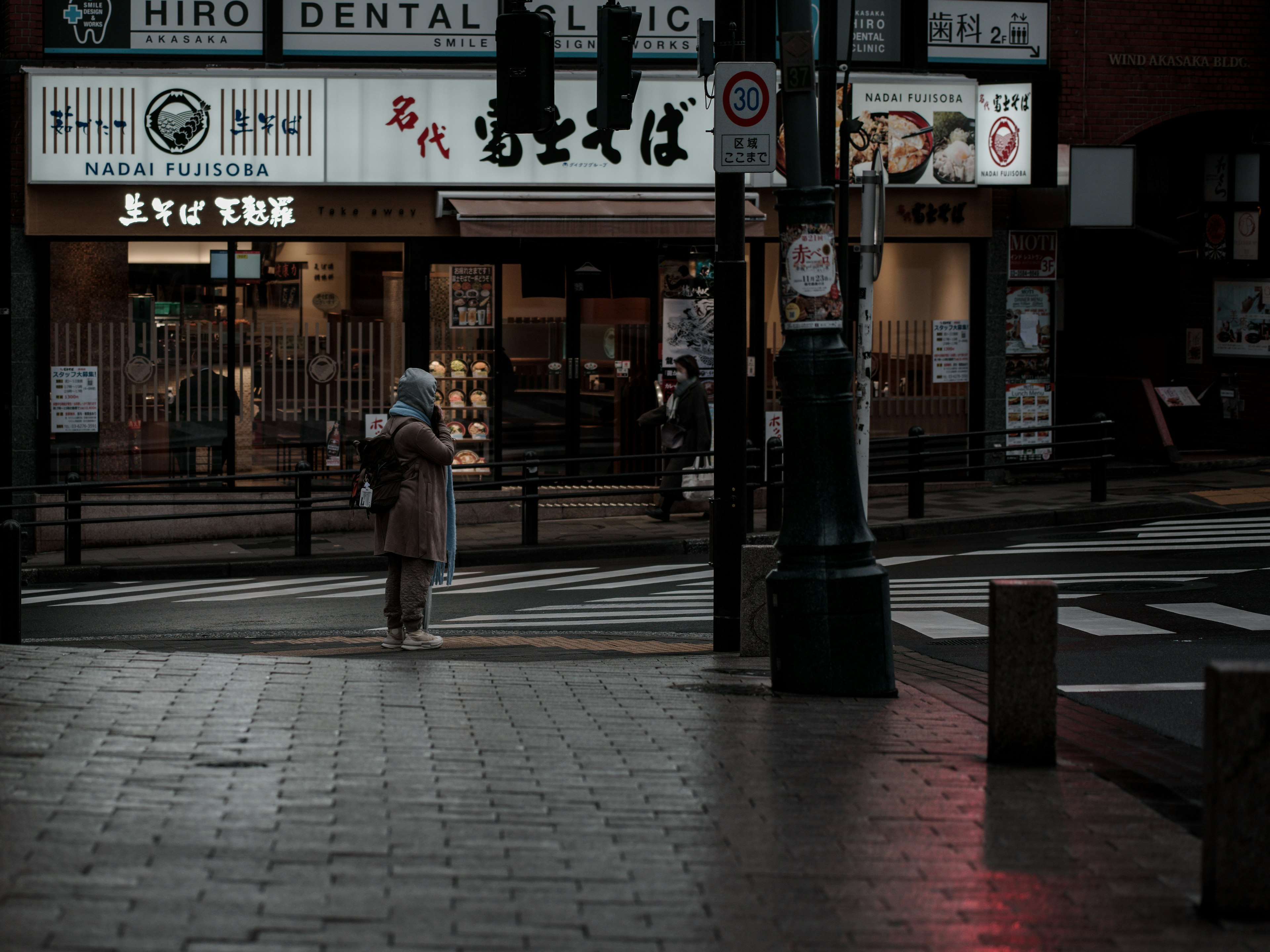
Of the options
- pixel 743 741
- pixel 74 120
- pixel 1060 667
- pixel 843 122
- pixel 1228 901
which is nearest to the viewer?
pixel 1228 901

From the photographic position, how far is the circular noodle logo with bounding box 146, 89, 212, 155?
18172 millimetres

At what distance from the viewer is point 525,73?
1150 cm

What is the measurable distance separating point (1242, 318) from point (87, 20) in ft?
51.8

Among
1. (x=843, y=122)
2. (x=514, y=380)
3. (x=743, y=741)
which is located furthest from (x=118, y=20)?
(x=743, y=741)

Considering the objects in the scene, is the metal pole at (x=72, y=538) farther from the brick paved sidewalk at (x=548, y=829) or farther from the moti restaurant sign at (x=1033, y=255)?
the moti restaurant sign at (x=1033, y=255)

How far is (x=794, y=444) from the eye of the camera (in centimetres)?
826

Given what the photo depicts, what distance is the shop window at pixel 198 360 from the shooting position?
1828 centimetres

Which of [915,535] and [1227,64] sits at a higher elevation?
[1227,64]

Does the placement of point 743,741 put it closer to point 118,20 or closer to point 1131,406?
point 118,20

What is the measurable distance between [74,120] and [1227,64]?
48.4ft

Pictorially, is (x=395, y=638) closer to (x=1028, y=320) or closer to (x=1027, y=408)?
(x=1027, y=408)

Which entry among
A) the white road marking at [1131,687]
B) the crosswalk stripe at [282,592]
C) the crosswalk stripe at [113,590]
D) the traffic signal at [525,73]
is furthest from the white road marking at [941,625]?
the crosswalk stripe at [113,590]

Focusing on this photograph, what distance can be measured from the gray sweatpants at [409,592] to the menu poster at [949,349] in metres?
11.3

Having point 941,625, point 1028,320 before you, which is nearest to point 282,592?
point 941,625
